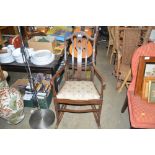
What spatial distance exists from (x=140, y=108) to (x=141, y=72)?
12.9 inches

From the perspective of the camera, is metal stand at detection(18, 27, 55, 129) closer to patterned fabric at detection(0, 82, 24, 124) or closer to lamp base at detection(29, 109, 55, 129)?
lamp base at detection(29, 109, 55, 129)

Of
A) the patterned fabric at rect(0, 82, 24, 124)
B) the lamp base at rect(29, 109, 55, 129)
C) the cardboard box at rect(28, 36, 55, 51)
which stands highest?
the cardboard box at rect(28, 36, 55, 51)

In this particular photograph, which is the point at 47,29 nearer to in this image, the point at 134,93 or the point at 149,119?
the point at 134,93

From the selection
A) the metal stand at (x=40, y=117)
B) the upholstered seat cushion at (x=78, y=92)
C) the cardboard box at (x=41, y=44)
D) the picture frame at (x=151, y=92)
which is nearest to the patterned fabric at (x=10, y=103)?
the metal stand at (x=40, y=117)

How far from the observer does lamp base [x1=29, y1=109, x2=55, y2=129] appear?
204 cm

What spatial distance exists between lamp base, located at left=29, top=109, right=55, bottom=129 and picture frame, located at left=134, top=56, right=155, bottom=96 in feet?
3.65

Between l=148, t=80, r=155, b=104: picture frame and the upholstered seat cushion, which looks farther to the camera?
the upholstered seat cushion

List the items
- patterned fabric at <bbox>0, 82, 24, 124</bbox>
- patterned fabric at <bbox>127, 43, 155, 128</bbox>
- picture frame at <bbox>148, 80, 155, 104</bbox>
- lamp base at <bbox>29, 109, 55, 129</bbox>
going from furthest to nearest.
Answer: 1. lamp base at <bbox>29, 109, 55, 129</bbox>
2. patterned fabric at <bbox>0, 82, 24, 124</bbox>
3. picture frame at <bbox>148, 80, 155, 104</bbox>
4. patterned fabric at <bbox>127, 43, 155, 128</bbox>

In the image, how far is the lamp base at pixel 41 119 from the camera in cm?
204

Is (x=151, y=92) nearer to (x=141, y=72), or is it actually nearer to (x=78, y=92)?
(x=141, y=72)

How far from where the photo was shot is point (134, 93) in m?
1.67

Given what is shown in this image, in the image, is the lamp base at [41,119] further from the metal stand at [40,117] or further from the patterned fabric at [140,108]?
the patterned fabric at [140,108]

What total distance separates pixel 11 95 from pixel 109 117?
4.09 feet

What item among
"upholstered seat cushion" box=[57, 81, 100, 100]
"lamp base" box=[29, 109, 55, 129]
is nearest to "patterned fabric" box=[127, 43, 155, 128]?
"upholstered seat cushion" box=[57, 81, 100, 100]
